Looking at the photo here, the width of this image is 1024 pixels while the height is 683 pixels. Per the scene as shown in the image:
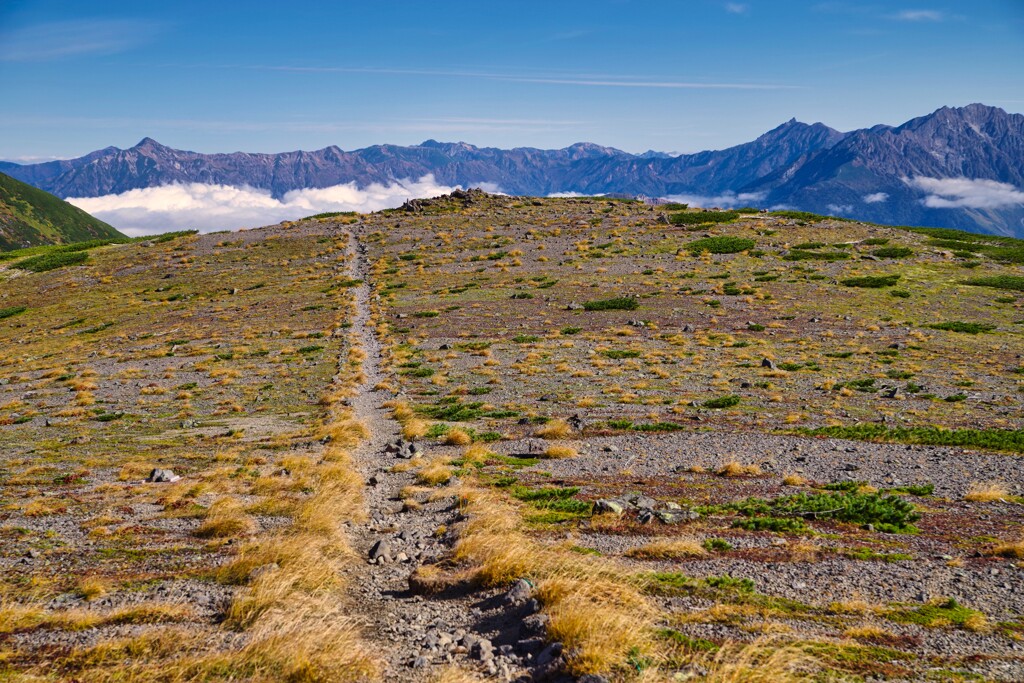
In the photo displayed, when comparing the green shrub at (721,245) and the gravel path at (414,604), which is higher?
the green shrub at (721,245)

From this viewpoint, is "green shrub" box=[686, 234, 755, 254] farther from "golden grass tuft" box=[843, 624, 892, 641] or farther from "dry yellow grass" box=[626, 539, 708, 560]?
"golden grass tuft" box=[843, 624, 892, 641]

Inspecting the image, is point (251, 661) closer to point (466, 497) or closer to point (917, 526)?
point (466, 497)

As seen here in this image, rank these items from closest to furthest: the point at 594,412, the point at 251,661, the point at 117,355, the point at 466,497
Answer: the point at 251,661, the point at 466,497, the point at 594,412, the point at 117,355

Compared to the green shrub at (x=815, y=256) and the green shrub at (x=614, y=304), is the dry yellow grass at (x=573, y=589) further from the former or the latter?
the green shrub at (x=815, y=256)

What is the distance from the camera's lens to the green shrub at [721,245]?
6266 centimetres

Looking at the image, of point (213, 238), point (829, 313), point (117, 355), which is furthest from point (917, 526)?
point (213, 238)

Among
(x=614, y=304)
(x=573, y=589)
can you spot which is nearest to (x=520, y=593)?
(x=573, y=589)

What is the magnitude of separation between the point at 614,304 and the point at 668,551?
113ft

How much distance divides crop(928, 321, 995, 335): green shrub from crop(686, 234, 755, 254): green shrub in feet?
90.8

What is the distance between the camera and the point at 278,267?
2579 inches

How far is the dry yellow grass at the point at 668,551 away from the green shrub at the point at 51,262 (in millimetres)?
88218

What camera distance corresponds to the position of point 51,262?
75.2 m

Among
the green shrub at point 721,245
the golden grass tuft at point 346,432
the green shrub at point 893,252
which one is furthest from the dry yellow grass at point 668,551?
the green shrub at point 893,252

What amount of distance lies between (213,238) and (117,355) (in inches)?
2129
